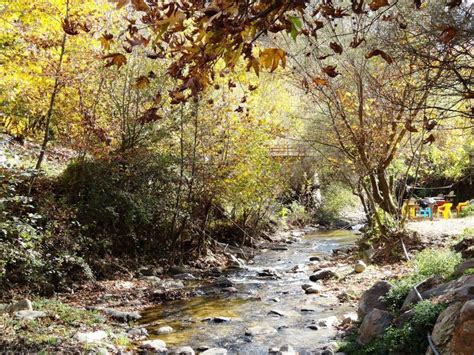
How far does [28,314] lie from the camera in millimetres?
5949

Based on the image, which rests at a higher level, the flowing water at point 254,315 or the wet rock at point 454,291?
the wet rock at point 454,291

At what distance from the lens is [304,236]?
64.5 ft

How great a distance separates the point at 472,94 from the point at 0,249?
5.61m

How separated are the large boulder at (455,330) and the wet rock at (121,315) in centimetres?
464

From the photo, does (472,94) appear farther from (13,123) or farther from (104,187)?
(13,123)

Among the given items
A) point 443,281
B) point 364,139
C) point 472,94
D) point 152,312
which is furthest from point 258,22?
point 364,139

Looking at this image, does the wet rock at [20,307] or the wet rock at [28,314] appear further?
the wet rock at [20,307]

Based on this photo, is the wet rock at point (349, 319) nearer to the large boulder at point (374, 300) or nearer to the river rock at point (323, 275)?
the large boulder at point (374, 300)

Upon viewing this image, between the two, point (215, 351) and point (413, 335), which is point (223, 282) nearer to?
point (215, 351)

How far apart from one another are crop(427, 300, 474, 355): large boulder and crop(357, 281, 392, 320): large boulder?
167 centimetres

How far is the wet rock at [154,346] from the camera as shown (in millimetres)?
5891

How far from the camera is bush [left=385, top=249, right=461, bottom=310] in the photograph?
5.95 meters

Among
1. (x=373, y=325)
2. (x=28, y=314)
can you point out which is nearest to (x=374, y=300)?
(x=373, y=325)

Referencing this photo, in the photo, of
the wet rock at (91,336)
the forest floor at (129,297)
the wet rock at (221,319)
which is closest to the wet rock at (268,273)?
the forest floor at (129,297)
